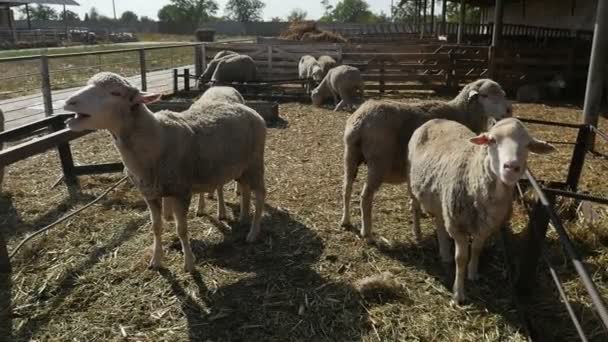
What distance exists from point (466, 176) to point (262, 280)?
202 centimetres

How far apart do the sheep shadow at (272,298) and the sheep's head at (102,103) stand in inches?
60.6

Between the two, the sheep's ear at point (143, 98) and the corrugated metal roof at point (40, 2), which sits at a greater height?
the corrugated metal roof at point (40, 2)

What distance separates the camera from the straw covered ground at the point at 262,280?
368 cm

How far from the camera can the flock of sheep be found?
12.0ft

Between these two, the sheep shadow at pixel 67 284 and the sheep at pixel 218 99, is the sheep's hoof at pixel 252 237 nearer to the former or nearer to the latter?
the sheep at pixel 218 99

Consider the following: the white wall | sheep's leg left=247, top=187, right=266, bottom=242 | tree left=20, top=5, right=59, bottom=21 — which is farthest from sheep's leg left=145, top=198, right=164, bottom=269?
tree left=20, top=5, right=59, bottom=21

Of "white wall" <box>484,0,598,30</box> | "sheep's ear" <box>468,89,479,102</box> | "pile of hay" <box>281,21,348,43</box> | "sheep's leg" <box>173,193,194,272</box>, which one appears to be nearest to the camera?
"sheep's leg" <box>173,193,194,272</box>

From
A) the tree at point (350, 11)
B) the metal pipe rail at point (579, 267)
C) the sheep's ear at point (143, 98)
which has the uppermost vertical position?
the tree at point (350, 11)

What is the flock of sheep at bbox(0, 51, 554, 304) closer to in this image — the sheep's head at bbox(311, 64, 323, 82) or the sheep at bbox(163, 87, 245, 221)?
the sheep at bbox(163, 87, 245, 221)

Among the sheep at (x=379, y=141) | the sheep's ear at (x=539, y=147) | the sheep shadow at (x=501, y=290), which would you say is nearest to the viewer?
the sheep's ear at (x=539, y=147)

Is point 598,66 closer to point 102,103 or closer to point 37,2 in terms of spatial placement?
point 102,103

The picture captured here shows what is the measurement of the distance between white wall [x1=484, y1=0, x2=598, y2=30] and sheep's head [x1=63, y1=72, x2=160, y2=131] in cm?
1639

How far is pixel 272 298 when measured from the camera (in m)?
4.07

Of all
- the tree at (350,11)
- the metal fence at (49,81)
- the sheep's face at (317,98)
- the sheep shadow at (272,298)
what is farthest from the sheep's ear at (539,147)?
the tree at (350,11)
